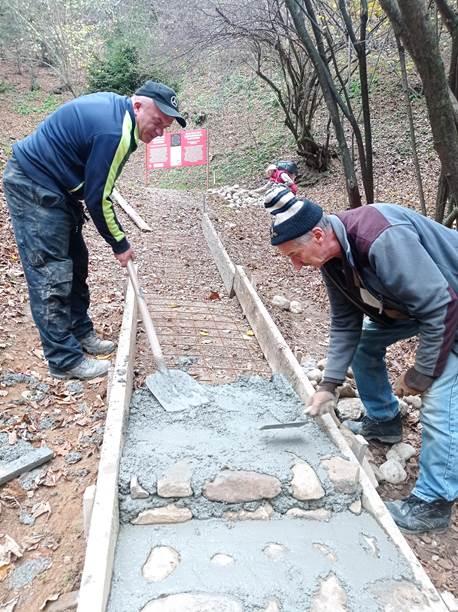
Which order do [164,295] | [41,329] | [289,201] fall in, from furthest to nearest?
[164,295] < [41,329] < [289,201]

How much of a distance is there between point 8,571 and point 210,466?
1.07 metres

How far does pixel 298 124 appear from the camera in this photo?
1464 cm

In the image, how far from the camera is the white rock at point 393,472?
10.3 ft

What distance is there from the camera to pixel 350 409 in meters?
3.74

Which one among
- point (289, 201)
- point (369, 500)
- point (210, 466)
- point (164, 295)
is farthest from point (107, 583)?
point (164, 295)

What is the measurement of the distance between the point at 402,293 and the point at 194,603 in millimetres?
1516

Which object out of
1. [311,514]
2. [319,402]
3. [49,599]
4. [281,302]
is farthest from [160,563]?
[281,302]

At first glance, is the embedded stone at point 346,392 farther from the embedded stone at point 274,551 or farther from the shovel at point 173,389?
the embedded stone at point 274,551

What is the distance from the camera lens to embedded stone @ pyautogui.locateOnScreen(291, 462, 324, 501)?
2.48m

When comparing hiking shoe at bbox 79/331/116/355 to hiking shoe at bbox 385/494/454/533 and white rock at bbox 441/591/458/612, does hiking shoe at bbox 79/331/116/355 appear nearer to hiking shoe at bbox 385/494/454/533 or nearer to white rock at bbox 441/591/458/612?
hiking shoe at bbox 385/494/454/533

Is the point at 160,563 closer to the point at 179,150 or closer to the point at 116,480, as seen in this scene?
the point at 116,480

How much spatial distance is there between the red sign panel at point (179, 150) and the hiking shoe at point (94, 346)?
378 inches

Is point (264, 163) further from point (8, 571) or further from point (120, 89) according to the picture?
point (8, 571)

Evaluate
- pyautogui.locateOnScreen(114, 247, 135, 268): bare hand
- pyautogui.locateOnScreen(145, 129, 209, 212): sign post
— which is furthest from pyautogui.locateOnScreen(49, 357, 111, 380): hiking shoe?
pyautogui.locateOnScreen(145, 129, 209, 212): sign post
